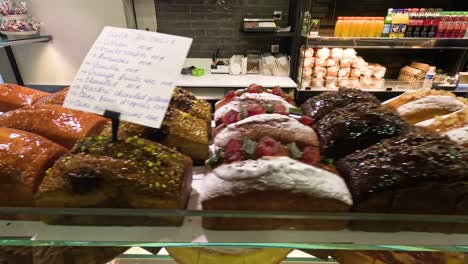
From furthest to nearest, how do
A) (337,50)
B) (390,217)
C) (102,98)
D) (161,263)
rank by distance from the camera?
(337,50) → (161,263) → (102,98) → (390,217)

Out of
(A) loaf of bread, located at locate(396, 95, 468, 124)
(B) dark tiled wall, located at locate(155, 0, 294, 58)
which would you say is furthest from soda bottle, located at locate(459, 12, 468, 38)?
(A) loaf of bread, located at locate(396, 95, 468, 124)

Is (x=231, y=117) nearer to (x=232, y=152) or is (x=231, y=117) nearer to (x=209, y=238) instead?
(x=232, y=152)

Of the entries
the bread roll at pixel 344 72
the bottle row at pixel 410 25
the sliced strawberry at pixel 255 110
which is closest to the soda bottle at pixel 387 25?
the bottle row at pixel 410 25

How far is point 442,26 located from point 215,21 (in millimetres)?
2614

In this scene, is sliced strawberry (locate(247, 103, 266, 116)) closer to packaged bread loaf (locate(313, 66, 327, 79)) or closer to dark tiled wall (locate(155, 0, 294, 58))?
packaged bread loaf (locate(313, 66, 327, 79))

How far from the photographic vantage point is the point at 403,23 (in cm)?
298

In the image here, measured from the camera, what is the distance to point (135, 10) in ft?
12.0

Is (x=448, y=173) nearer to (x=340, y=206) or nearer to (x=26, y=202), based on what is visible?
(x=340, y=206)

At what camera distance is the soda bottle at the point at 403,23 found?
296 centimetres

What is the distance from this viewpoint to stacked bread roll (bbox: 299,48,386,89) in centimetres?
334

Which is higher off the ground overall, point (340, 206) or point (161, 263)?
point (340, 206)

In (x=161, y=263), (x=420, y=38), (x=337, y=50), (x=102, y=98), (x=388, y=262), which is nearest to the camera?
(x=102, y=98)

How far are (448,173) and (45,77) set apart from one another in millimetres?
4366

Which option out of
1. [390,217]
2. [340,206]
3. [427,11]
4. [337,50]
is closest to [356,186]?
[340,206]
